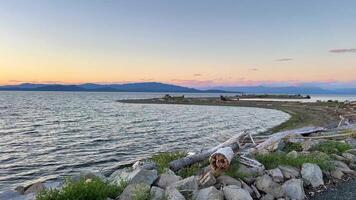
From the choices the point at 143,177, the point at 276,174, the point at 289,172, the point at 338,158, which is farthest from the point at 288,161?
the point at 143,177

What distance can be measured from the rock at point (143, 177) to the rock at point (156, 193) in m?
0.62

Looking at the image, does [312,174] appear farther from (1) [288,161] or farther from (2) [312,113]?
(2) [312,113]

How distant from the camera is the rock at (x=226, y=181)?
1105cm

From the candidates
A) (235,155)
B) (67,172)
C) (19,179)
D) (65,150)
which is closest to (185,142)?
(65,150)

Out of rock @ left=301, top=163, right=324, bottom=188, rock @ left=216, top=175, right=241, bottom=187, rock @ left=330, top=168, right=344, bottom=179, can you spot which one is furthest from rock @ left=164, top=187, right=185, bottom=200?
rock @ left=330, top=168, right=344, bottom=179

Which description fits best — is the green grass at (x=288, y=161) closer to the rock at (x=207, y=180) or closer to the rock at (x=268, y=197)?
the rock at (x=268, y=197)

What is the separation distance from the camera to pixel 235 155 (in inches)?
538

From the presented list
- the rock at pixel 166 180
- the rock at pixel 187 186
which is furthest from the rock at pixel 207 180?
the rock at pixel 166 180

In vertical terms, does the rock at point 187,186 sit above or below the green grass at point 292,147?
above

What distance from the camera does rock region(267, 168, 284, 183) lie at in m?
12.1

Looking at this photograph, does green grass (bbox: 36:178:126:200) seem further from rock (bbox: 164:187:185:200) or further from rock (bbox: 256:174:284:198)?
rock (bbox: 256:174:284:198)

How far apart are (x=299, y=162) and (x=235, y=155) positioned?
6.95 ft

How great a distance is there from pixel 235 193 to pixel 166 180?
2.06 metres

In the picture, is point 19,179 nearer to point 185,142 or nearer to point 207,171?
point 207,171
